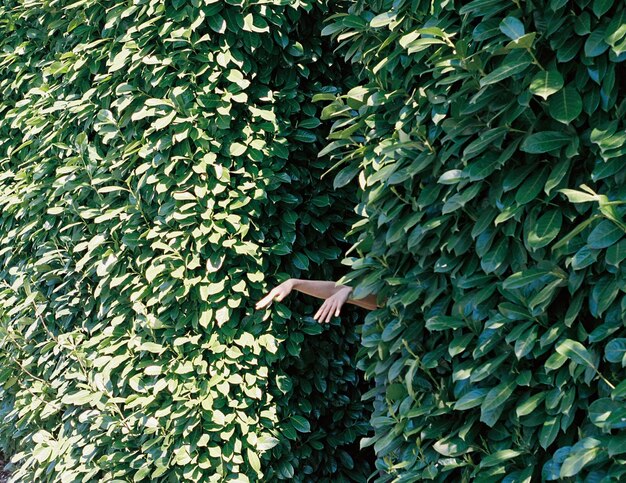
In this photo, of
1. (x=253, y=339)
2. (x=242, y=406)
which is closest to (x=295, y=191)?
(x=253, y=339)

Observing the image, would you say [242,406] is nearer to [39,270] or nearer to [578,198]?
[39,270]

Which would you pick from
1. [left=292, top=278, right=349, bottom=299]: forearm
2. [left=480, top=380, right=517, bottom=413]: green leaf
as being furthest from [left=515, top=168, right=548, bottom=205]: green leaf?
[left=292, top=278, right=349, bottom=299]: forearm

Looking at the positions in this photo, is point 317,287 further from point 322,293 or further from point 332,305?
point 332,305

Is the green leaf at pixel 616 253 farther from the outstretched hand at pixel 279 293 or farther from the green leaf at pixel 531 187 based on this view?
the outstretched hand at pixel 279 293

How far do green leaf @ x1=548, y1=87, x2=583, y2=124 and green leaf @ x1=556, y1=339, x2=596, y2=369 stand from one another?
56cm

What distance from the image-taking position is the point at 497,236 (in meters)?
2.32

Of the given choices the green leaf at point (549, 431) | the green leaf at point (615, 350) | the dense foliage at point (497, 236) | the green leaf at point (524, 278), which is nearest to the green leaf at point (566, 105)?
the dense foliage at point (497, 236)

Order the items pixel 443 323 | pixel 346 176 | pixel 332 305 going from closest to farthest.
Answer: pixel 443 323, pixel 346 176, pixel 332 305

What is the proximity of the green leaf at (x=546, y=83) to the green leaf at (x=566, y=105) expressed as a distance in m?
0.03

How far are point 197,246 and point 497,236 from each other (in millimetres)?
1679

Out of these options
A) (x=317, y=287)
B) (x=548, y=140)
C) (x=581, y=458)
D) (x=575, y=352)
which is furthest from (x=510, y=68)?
(x=317, y=287)

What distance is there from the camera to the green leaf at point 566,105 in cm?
206

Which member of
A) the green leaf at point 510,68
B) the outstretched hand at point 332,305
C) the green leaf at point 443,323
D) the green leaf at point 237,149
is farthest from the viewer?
the green leaf at point 237,149

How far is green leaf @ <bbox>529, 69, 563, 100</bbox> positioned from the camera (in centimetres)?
205
